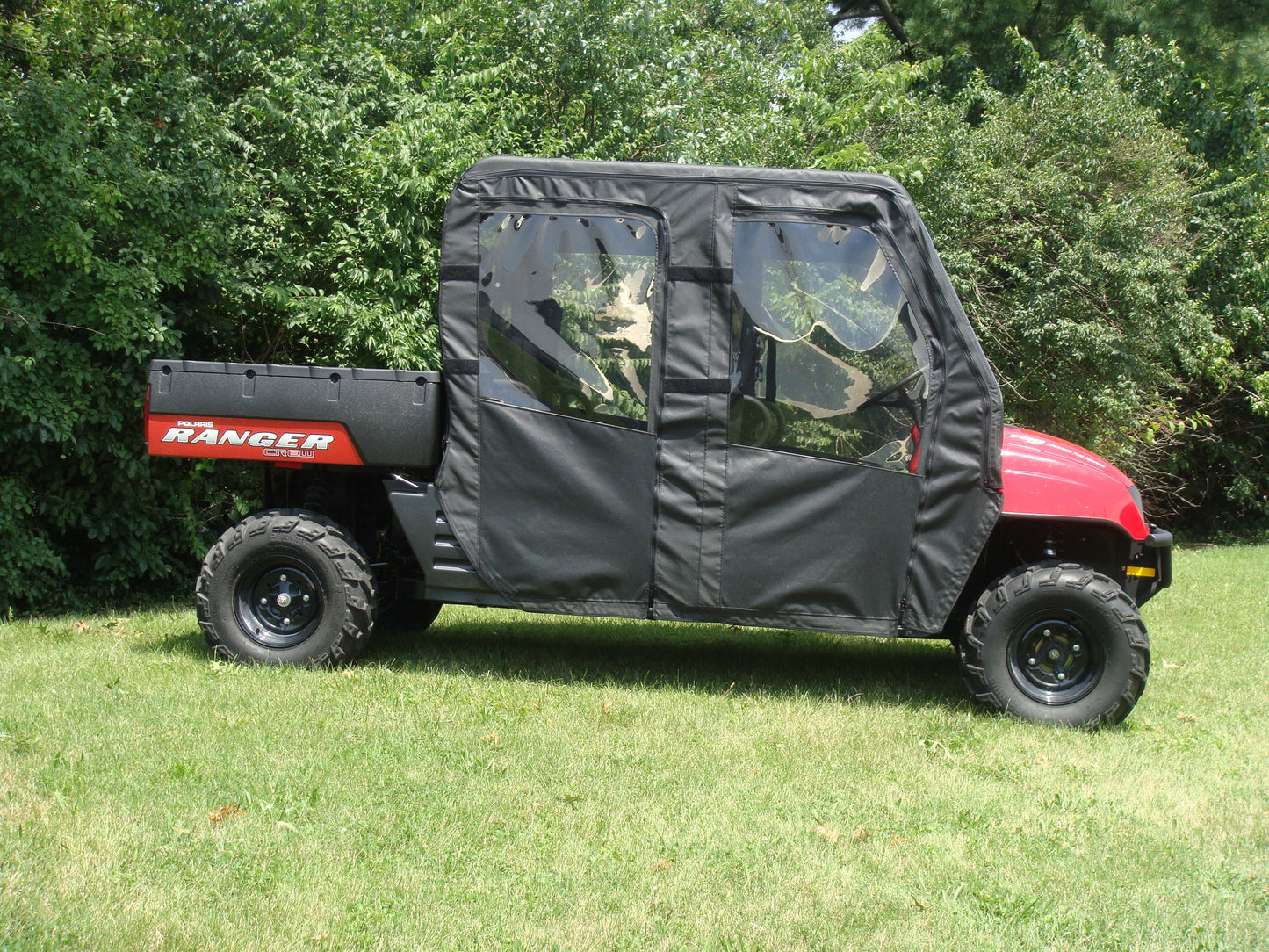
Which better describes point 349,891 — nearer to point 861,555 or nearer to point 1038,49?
point 861,555

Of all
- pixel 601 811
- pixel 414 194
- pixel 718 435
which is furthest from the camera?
pixel 414 194

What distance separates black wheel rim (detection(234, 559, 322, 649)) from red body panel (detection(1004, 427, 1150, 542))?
11.3 feet

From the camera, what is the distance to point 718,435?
17.2ft

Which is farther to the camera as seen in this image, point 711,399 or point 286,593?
point 286,593

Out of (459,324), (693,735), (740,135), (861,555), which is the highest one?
(740,135)

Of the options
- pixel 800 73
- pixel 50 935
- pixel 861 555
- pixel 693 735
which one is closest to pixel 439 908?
pixel 50 935

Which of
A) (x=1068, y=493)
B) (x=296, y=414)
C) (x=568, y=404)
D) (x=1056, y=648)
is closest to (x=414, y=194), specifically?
(x=296, y=414)

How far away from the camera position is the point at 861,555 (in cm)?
525

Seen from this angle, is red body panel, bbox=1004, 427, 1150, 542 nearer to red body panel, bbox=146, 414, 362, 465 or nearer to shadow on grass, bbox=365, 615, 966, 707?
shadow on grass, bbox=365, 615, 966, 707

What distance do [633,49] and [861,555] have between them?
21.7 feet

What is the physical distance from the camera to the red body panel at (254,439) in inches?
220

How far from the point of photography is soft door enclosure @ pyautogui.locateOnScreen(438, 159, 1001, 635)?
5.13 meters

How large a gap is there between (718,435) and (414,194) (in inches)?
152

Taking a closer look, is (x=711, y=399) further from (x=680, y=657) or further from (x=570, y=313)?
(x=680, y=657)
